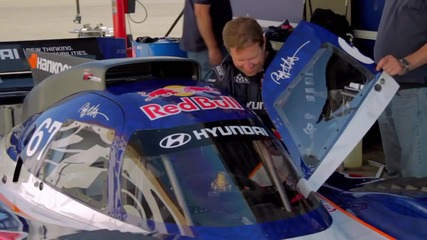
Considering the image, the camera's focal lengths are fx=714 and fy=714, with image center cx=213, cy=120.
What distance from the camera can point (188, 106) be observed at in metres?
2.98

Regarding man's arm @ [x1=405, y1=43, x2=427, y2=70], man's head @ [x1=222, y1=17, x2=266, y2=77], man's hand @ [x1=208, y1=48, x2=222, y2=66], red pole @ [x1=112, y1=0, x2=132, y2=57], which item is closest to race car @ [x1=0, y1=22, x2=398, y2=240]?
man's head @ [x1=222, y1=17, x2=266, y2=77]

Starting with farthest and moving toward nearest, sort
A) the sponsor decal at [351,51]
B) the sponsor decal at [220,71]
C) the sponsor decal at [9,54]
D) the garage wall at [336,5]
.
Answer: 1. the garage wall at [336,5]
2. the sponsor decal at [9,54]
3. the sponsor decal at [220,71]
4. the sponsor decal at [351,51]

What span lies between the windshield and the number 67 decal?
0.65 metres

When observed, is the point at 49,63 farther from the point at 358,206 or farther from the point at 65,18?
the point at 65,18

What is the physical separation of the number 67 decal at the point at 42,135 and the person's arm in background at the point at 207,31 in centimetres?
202

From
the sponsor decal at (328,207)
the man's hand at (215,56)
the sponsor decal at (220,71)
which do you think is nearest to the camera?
the sponsor decal at (328,207)

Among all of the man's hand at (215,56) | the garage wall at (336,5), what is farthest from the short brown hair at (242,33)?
the garage wall at (336,5)

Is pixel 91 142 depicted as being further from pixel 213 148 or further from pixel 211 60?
pixel 211 60

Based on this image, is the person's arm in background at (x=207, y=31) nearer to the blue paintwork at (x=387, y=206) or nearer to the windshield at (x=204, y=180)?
the blue paintwork at (x=387, y=206)

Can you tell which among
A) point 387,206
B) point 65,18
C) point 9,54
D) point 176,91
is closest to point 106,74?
point 176,91

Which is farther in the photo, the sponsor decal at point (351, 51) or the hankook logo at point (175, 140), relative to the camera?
the sponsor decal at point (351, 51)

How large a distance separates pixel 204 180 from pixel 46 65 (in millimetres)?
1810

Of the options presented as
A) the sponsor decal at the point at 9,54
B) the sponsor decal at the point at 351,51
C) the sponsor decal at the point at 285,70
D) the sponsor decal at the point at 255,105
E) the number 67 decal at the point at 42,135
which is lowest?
the sponsor decal at the point at 9,54

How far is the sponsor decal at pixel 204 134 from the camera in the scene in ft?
9.12
